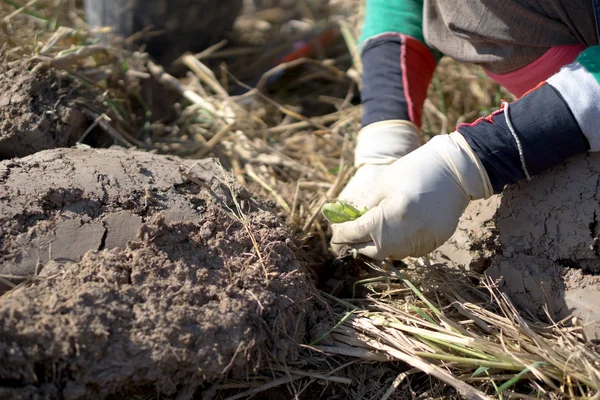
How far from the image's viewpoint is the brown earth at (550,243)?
5.18 feet

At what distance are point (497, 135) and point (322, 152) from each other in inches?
40.5

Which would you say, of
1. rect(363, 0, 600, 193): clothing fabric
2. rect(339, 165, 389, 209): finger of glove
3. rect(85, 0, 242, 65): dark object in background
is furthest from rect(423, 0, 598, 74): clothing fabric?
rect(85, 0, 242, 65): dark object in background

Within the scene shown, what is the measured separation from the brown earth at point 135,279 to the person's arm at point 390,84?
1.45 ft

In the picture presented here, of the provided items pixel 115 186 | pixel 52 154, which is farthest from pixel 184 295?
pixel 52 154

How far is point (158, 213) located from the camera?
1511 millimetres

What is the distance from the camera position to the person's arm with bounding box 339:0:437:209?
1916 millimetres

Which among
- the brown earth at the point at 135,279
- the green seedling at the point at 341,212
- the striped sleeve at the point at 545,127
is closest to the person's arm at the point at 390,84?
the green seedling at the point at 341,212

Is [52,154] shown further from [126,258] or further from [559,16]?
[559,16]

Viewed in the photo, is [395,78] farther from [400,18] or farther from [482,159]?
[482,159]

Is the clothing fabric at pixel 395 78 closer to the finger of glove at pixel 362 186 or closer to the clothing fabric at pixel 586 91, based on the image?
the finger of glove at pixel 362 186

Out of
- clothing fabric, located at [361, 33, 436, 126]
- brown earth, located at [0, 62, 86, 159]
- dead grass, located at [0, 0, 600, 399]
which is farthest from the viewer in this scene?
clothing fabric, located at [361, 33, 436, 126]

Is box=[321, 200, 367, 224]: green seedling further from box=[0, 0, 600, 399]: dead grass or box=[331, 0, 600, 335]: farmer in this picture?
box=[0, 0, 600, 399]: dead grass

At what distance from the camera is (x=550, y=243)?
1.64 meters

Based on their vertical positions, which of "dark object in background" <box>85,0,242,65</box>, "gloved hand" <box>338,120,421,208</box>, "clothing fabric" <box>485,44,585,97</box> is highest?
"clothing fabric" <box>485,44,585,97</box>
